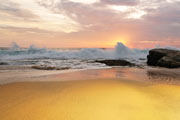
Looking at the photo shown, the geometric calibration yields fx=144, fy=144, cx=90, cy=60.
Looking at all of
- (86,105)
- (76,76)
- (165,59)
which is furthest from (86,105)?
(165,59)

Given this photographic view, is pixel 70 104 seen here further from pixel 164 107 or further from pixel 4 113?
pixel 164 107

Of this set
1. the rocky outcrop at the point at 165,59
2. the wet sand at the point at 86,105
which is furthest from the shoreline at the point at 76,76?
the rocky outcrop at the point at 165,59

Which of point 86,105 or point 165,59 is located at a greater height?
point 165,59

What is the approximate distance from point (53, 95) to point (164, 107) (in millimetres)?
2142

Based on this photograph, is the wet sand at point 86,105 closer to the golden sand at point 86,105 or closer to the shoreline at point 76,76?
the golden sand at point 86,105

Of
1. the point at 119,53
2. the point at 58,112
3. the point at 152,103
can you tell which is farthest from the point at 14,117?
the point at 119,53

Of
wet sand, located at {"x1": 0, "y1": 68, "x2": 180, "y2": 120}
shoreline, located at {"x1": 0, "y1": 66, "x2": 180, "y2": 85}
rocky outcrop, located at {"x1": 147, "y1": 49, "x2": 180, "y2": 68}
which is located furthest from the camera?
rocky outcrop, located at {"x1": 147, "y1": 49, "x2": 180, "y2": 68}

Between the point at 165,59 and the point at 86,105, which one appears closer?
the point at 86,105

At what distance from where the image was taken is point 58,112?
2252mm

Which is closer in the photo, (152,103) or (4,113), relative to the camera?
(4,113)

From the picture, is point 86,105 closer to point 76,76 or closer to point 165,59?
point 76,76

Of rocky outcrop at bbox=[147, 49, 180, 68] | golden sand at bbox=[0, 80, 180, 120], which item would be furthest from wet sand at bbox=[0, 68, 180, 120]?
rocky outcrop at bbox=[147, 49, 180, 68]

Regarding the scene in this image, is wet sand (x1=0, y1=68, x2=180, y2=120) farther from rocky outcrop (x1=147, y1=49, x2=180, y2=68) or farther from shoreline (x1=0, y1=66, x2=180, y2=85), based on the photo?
rocky outcrop (x1=147, y1=49, x2=180, y2=68)

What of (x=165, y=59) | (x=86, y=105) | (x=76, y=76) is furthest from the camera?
(x=165, y=59)
